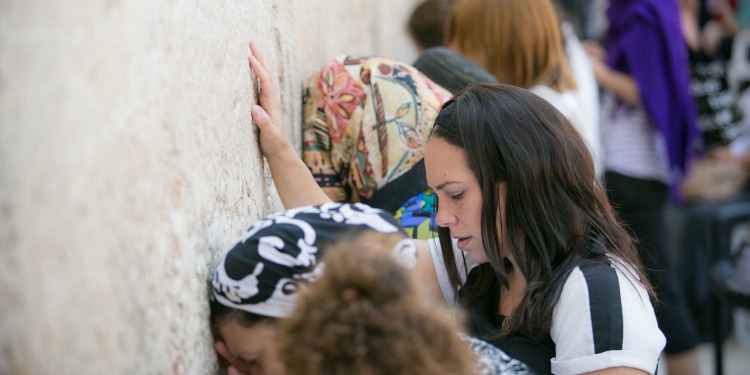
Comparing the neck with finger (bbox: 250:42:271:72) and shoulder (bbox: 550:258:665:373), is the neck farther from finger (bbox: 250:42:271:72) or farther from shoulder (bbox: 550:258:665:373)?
finger (bbox: 250:42:271:72)

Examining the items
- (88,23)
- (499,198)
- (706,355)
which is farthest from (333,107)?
(706,355)

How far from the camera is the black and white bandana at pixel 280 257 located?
1.23 metres

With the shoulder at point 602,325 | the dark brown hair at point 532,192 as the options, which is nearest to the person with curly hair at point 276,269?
the shoulder at point 602,325

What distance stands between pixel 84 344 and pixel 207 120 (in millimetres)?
521

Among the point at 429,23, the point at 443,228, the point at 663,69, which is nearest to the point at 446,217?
the point at 443,228

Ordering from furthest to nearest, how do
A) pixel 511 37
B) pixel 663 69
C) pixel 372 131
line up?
pixel 663 69
pixel 511 37
pixel 372 131

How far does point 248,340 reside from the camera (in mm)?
1289

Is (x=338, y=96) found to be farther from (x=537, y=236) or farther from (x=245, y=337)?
(x=245, y=337)

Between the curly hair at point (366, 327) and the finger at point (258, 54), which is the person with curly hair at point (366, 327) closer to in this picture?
the curly hair at point (366, 327)

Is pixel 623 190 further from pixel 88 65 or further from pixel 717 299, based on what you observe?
pixel 88 65

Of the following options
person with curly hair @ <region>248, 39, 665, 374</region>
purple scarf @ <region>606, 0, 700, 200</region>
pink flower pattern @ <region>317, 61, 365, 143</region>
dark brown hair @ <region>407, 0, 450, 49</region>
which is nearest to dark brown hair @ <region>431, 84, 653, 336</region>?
person with curly hair @ <region>248, 39, 665, 374</region>

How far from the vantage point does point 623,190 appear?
12.8ft

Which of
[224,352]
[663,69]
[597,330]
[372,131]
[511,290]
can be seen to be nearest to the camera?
[224,352]

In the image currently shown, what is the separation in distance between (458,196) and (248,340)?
0.52m
